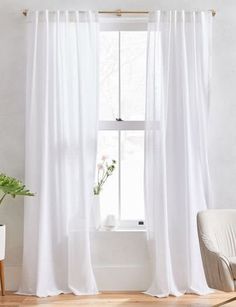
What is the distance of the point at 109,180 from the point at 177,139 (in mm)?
732

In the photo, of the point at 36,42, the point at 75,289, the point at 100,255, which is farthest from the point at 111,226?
the point at 36,42

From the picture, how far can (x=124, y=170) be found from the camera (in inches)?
193

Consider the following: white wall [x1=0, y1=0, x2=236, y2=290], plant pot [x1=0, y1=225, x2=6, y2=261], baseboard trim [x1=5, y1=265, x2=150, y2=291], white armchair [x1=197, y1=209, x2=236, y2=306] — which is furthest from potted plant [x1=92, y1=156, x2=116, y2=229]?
white armchair [x1=197, y1=209, x2=236, y2=306]

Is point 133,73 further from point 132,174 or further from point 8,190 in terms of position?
point 8,190

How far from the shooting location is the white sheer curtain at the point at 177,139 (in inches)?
178

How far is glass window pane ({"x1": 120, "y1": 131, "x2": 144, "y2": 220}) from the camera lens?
486 centimetres

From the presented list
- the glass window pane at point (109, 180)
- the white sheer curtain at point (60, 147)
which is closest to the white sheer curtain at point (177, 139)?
the glass window pane at point (109, 180)

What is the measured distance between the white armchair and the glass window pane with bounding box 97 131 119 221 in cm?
102

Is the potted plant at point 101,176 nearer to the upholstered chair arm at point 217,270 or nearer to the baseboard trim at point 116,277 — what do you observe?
the baseboard trim at point 116,277

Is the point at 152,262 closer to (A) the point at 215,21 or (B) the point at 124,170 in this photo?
(B) the point at 124,170

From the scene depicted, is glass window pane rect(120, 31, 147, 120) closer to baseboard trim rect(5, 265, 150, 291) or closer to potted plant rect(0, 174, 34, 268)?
potted plant rect(0, 174, 34, 268)

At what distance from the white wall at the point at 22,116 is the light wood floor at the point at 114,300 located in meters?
0.35

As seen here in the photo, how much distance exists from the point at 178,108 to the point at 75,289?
1.74 meters

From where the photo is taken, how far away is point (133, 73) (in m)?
4.88
